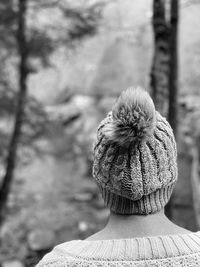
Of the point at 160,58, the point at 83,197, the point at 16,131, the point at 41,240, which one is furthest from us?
the point at 83,197

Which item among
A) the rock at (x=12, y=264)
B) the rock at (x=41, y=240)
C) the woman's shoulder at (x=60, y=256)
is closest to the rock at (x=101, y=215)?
the rock at (x=41, y=240)

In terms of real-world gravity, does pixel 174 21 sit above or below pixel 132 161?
above

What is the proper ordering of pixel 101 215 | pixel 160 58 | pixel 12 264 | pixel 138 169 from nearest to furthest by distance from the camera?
pixel 138 169 → pixel 160 58 → pixel 12 264 → pixel 101 215

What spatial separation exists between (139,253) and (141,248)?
0.02 m

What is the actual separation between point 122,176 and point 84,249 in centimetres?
33

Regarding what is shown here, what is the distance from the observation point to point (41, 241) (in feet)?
38.7

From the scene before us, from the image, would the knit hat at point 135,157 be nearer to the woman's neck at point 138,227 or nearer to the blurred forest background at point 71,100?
the woman's neck at point 138,227

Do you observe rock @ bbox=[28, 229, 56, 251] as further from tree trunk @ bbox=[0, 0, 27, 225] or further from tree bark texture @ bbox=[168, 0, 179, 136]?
tree bark texture @ bbox=[168, 0, 179, 136]

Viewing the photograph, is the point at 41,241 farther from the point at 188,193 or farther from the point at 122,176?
the point at 122,176

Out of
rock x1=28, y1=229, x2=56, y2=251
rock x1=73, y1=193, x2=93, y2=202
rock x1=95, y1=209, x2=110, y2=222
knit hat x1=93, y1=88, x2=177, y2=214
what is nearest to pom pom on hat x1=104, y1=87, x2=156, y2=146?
knit hat x1=93, y1=88, x2=177, y2=214

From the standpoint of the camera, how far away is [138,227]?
7.28ft

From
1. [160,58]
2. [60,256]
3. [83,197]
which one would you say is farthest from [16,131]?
[60,256]

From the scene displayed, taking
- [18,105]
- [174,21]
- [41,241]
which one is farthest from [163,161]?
[41,241]

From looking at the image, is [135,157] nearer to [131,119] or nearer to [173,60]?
[131,119]
